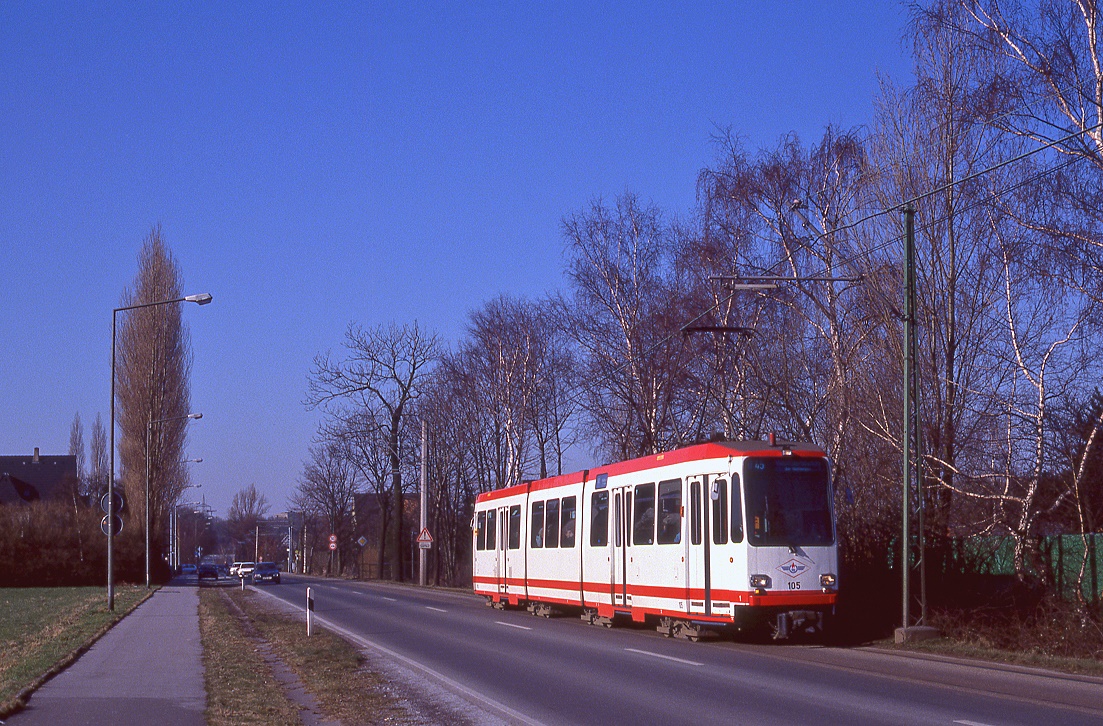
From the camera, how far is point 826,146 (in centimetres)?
3131

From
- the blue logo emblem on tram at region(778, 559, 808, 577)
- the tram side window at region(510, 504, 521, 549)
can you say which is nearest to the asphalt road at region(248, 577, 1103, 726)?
the blue logo emblem on tram at region(778, 559, 808, 577)

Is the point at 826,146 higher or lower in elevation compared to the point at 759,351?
higher

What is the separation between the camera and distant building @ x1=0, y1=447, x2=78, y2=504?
104 metres

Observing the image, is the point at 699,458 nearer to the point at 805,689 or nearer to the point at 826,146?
the point at 805,689

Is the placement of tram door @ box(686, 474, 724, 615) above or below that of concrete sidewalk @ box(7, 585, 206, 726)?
above

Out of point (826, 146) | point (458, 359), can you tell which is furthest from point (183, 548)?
point (826, 146)

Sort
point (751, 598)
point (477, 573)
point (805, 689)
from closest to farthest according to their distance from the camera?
point (805, 689)
point (751, 598)
point (477, 573)

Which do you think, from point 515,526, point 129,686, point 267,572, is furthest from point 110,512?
point 267,572

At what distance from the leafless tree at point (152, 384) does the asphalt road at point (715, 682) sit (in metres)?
45.0

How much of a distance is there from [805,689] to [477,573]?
23634 mm

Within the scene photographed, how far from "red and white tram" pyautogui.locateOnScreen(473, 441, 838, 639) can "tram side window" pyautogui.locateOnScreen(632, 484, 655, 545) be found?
20mm

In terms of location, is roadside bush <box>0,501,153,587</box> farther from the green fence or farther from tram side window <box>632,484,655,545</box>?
the green fence

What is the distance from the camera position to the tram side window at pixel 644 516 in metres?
22.5

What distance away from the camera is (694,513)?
2062cm
